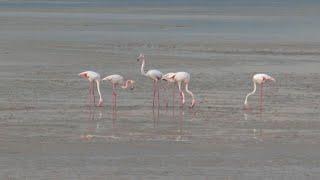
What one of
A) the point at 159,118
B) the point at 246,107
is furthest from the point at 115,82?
the point at 246,107

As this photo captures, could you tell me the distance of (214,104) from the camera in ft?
74.3

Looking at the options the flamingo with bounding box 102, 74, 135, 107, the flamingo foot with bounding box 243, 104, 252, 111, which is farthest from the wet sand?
the flamingo with bounding box 102, 74, 135, 107

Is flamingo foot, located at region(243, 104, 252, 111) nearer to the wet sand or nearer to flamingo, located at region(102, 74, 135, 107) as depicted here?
the wet sand

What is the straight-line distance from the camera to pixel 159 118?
20719mm

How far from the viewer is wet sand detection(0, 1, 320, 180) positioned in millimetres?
15477

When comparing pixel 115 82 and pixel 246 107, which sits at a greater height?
pixel 115 82

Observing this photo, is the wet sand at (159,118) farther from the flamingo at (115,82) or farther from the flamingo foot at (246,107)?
the flamingo at (115,82)

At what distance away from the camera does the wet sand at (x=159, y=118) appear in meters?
15.5

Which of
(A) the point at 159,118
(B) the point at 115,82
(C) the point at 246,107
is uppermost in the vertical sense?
(B) the point at 115,82

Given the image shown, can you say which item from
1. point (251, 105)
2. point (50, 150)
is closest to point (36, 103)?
point (251, 105)

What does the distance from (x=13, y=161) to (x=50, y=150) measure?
1.14 meters

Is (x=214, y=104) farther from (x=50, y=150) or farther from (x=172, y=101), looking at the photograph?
(x=50, y=150)

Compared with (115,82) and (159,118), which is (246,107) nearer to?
A: (159,118)

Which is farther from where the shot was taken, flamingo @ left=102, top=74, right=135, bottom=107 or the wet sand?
flamingo @ left=102, top=74, right=135, bottom=107
